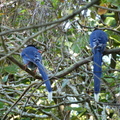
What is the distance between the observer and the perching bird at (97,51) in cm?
348

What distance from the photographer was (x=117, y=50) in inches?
132

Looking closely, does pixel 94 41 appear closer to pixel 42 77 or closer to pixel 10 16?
pixel 42 77

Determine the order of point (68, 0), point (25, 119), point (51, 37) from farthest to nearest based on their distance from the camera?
1. point (25, 119)
2. point (51, 37)
3. point (68, 0)

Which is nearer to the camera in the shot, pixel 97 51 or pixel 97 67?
pixel 97 67

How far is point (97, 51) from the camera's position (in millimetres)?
3986

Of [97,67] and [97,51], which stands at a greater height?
[97,51]

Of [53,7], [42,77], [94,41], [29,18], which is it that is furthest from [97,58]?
[29,18]

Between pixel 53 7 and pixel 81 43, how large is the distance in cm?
76

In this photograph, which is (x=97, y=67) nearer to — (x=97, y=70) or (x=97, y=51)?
(x=97, y=70)

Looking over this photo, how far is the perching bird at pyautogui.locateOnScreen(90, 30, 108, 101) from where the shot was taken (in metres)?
3.48

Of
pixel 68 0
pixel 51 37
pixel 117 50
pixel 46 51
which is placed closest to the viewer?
pixel 117 50

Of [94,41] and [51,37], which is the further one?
[51,37]

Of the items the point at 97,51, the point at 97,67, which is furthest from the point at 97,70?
the point at 97,51

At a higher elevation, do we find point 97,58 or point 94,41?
point 94,41
